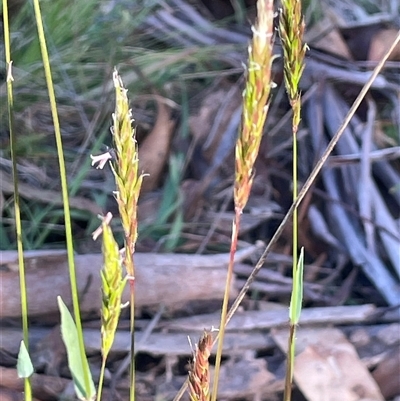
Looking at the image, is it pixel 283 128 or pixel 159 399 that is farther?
pixel 283 128

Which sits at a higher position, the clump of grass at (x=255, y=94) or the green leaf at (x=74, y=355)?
the clump of grass at (x=255, y=94)

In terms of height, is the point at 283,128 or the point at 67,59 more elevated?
the point at 67,59

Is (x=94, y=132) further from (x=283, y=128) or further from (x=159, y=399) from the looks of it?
(x=159, y=399)

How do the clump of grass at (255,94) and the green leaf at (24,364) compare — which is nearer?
the clump of grass at (255,94)

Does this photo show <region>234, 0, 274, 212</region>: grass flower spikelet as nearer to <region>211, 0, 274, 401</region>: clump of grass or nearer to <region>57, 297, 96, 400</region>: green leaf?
<region>211, 0, 274, 401</region>: clump of grass

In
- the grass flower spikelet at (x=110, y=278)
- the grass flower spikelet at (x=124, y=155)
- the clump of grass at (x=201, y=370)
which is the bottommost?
the clump of grass at (x=201, y=370)

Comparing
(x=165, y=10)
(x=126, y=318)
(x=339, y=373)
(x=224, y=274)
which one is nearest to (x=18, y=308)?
(x=126, y=318)

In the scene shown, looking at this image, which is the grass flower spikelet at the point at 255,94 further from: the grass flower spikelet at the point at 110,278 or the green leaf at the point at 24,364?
the green leaf at the point at 24,364

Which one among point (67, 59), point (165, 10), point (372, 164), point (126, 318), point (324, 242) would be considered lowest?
point (126, 318)

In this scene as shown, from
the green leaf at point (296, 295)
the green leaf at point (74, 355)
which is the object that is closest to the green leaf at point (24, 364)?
the green leaf at point (74, 355)

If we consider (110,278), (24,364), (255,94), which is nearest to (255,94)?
(255,94)
